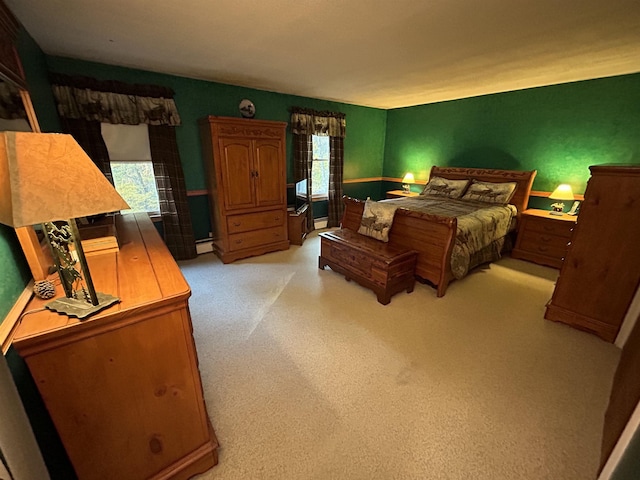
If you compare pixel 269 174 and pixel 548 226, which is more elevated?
pixel 269 174

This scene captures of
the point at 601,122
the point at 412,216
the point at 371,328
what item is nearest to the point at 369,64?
the point at 412,216

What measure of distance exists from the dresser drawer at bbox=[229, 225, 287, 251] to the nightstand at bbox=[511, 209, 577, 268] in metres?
3.27

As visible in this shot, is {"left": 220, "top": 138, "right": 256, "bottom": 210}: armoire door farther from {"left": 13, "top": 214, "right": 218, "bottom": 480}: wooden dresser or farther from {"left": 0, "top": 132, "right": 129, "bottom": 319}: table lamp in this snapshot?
{"left": 0, "top": 132, "right": 129, "bottom": 319}: table lamp

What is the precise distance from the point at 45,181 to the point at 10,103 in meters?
0.89

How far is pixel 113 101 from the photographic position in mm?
2785

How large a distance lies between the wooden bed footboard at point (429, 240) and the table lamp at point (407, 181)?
243cm

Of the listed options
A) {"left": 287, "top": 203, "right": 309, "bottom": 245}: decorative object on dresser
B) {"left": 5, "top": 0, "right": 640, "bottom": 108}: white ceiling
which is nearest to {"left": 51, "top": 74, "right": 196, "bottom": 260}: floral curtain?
{"left": 5, "top": 0, "right": 640, "bottom": 108}: white ceiling

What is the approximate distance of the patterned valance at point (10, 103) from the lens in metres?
1.13

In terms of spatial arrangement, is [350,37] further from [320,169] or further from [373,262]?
[320,169]

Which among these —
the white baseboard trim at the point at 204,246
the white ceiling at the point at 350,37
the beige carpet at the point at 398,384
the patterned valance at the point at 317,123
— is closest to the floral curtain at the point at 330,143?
the patterned valance at the point at 317,123

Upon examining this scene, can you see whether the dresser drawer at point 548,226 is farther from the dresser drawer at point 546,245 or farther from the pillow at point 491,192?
the pillow at point 491,192

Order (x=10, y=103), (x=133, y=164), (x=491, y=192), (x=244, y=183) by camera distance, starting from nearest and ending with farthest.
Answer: (x=10, y=103) → (x=133, y=164) → (x=244, y=183) → (x=491, y=192)

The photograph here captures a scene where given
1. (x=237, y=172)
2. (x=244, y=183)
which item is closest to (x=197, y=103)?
(x=237, y=172)

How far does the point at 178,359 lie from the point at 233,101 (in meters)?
3.49
